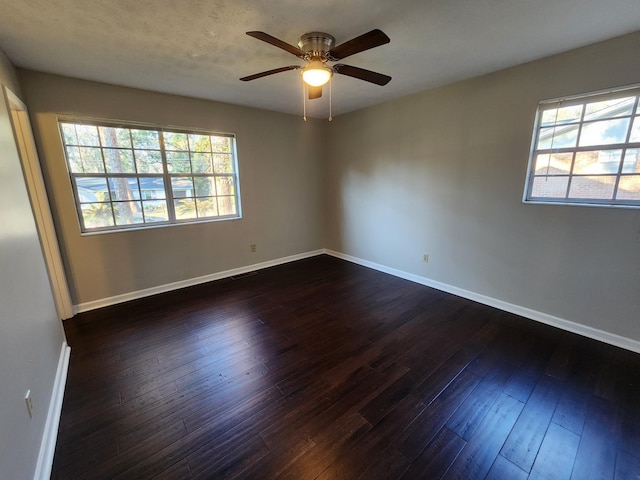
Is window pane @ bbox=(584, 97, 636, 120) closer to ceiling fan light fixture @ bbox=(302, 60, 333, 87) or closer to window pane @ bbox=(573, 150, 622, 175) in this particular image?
window pane @ bbox=(573, 150, 622, 175)

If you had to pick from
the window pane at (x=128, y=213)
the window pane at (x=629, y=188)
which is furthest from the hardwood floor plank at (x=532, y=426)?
the window pane at (x=128, y=213)

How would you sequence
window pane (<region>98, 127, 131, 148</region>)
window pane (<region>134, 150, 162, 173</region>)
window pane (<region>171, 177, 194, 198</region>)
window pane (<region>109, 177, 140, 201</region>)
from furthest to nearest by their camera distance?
window pane (<region>171, 177, 194, 198</region>) < window pane (<region>134, 150, 162, 173</region>) < window pane (<region>109, 177, 140, 201</region>) < window pane (<region>98, 127, 131, 148</region>)

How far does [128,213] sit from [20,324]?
2.15 m

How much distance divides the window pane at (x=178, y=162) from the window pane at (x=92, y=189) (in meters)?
0.72

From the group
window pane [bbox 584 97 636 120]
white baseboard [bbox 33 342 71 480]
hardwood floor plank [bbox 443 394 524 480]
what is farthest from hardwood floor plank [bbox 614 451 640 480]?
white baseboard [bbox 33 342 71 480]

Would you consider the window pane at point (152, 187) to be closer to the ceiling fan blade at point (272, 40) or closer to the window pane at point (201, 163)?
the window pane at point (201, 163)

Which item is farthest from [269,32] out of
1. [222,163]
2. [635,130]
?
[635,130]

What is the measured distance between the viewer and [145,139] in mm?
3248

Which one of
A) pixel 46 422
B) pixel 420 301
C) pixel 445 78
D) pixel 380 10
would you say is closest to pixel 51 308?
pixel 46 422

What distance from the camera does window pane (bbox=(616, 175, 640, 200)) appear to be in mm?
2180

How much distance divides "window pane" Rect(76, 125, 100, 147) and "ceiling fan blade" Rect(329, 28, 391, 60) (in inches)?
109

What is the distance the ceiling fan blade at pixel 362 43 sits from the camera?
156cm

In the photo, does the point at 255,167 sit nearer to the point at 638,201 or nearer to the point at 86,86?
the point at 86,86

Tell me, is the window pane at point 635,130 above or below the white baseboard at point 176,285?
above
